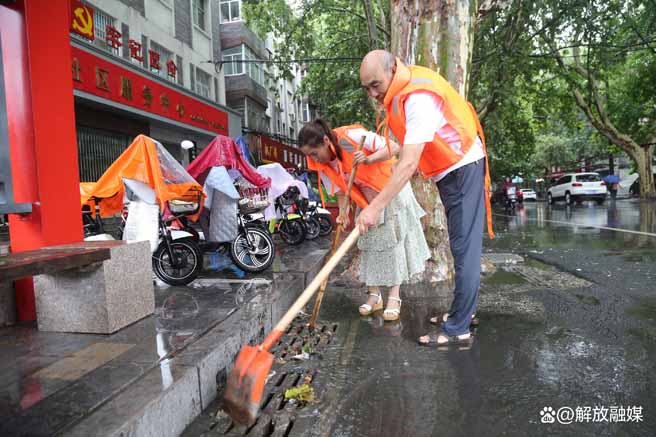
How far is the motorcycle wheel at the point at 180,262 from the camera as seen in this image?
508 centimetres

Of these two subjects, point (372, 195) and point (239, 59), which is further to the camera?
point (239, 59)

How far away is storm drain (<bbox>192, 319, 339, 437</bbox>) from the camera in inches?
89.2

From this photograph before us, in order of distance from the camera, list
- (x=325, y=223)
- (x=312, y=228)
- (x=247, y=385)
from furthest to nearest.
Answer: (x=325, y=223) < (x=312, y=228) < (x=247, y=385)

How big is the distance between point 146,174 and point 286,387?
2.93 m

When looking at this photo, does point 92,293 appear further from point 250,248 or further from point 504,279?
point 504,279

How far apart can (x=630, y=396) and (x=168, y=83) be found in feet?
45.7

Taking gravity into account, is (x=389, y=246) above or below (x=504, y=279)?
above

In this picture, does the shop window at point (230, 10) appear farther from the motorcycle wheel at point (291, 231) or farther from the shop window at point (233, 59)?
the motorcycle wheel at point (291, 231)

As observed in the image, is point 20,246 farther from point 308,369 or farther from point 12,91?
point 308,369

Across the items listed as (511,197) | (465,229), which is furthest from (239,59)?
(465,229)

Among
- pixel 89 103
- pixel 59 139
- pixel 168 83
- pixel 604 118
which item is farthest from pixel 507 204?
pixel 59 139

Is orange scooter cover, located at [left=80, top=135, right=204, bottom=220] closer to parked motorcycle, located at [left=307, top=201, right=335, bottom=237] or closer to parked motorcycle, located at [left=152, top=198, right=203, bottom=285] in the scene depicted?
parked motorcycle, located at [left=152, top=198, right=203, bottom=285]

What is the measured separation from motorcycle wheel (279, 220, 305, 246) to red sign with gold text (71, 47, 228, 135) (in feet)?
17.8

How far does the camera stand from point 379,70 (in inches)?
119
